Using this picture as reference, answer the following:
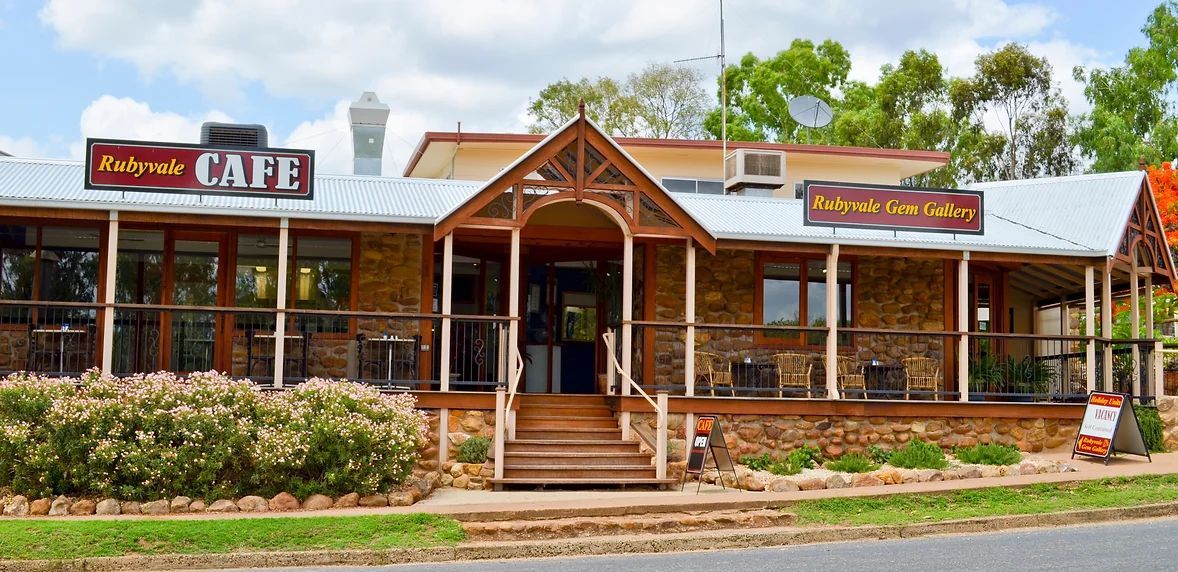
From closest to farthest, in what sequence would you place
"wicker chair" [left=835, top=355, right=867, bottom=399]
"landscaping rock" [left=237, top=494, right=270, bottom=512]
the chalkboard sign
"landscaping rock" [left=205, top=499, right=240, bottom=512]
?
"landscaping rock" [left=205, top=499, right=240, bottom=512]
"landscaping rock" [left=237, top=494, right=270, bottom=512]
the chalkboard sign
"wicker chair" [left=835, top=355, right=867, bottom=399]

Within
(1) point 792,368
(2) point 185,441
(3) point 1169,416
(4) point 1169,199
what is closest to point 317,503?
(2) point 185,441

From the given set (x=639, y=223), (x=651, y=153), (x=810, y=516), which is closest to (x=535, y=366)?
(x=639, y=223)

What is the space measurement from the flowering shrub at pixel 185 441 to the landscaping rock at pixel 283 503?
22 centimetres

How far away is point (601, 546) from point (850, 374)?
783 centimetres

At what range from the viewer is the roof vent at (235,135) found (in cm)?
2050

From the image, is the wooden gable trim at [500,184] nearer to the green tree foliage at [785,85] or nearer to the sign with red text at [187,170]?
the sign with red text at [187,170]

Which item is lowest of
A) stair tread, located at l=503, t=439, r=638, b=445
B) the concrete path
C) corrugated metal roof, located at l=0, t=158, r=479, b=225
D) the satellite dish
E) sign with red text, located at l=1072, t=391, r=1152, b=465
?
the concrete path

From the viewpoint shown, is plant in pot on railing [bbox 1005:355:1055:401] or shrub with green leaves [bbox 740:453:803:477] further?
plant in pot on railing [bbox 1005:355:1055:401]

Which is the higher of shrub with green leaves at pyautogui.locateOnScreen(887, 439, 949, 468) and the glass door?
the glass door

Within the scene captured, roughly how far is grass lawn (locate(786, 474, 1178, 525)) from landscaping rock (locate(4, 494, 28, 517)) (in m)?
8.03

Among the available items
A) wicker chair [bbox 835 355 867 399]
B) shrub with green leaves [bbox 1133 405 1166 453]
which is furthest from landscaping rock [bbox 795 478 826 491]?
shrub with green leaves [bbox 1133 405 1166 453]

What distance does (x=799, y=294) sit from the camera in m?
19.6

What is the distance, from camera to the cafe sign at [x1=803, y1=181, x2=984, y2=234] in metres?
18.0

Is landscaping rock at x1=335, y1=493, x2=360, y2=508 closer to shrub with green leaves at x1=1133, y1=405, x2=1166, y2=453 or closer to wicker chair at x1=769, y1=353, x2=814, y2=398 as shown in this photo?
wicker chair at x1=769, y1=353, x2=814, y2=398
